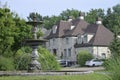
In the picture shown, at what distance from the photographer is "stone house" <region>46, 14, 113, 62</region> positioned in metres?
70.9

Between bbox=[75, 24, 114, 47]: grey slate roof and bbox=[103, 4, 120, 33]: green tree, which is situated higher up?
bbox=[103, 4, 120, 33]: green tree

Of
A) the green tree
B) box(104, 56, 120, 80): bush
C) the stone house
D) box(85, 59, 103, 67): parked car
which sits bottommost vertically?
box(85, 59, 103, 67): parked car

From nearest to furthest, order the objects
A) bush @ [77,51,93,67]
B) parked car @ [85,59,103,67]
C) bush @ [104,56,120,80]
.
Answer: bush @ [104,56,120,80]
parked car @ [85,59,103,67]
bush @ [77,51,93,67]

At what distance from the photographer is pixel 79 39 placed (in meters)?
73.9

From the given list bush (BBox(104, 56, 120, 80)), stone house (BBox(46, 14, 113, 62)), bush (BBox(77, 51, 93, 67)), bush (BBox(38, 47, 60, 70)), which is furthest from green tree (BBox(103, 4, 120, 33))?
bush (BBox(104, 56, 120, 80))

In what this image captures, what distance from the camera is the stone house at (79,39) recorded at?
70.9 metres

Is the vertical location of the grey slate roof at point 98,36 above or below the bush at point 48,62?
above

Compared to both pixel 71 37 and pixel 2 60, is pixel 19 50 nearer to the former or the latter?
pixel 2 60

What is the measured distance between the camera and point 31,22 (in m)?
25.4

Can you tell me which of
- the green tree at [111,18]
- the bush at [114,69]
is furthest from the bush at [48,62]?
the green tree at [111,18]

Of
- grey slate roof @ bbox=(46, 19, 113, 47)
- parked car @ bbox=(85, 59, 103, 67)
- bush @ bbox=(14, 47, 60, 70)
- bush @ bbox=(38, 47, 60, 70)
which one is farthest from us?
grey slate roof @ bbox=(46, 19, 113, 47)

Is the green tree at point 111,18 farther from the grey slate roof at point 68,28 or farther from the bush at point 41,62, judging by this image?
the bush at point 41,62

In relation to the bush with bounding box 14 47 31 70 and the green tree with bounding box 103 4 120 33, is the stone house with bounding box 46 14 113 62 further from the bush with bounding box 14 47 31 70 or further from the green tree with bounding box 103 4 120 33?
the bush with bounding box 14 47 31 70

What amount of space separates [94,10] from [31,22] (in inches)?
3767
